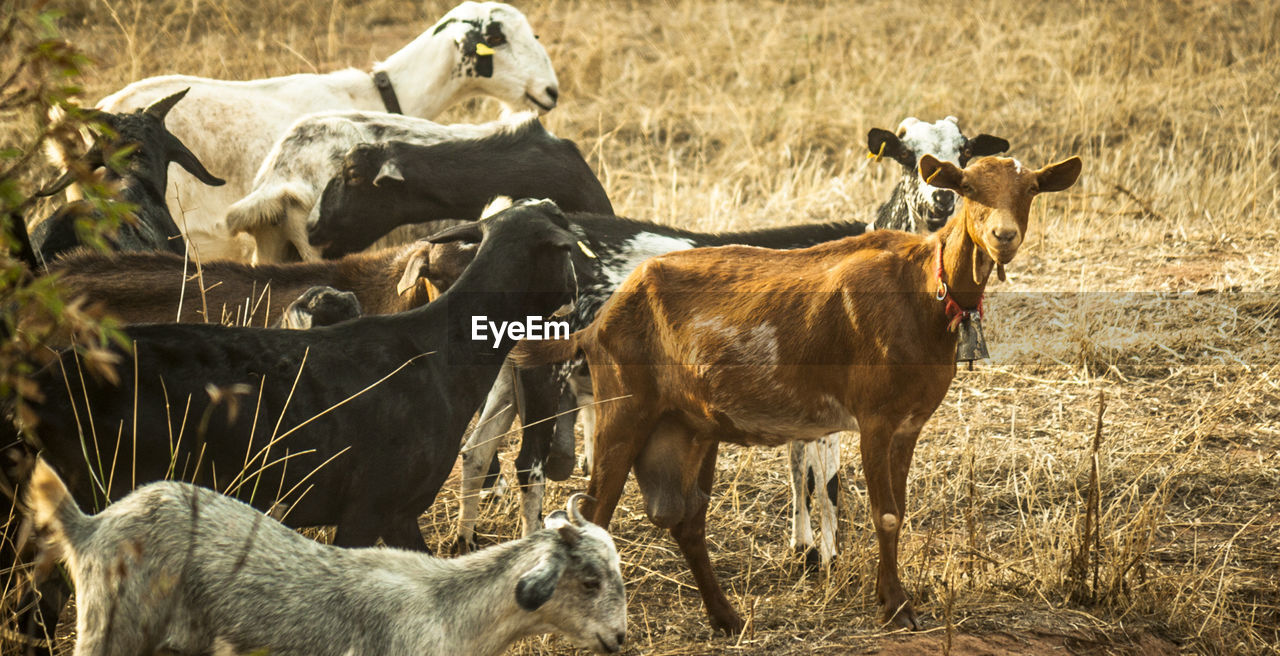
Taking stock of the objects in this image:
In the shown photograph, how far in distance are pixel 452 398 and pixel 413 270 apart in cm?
89

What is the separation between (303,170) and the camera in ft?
23.1

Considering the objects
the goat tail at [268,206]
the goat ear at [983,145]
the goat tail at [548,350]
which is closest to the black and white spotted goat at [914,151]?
the goat ear at [983,145]

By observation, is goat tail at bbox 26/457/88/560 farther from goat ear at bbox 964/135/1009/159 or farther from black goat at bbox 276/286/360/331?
goat ear at bbox 964/135/1009/159

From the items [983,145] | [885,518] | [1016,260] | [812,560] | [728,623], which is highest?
[983,145]

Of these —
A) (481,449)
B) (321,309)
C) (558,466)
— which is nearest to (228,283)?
(321,309)

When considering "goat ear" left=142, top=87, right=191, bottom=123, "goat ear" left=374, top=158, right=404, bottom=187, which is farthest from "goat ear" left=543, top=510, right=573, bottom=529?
"goat ear" left=142, top=87, right=191, bottom=123

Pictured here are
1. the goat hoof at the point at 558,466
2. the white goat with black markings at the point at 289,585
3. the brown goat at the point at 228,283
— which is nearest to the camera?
the white goat with black markings at the point at 289,585

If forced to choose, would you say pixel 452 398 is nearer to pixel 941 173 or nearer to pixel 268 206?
pixel 941 173

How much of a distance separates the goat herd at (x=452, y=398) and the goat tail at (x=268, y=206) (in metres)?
0.28

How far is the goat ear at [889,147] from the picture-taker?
632 cm

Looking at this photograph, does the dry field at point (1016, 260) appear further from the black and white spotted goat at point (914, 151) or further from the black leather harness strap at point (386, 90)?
the black leather harness strap at point (386, 90)

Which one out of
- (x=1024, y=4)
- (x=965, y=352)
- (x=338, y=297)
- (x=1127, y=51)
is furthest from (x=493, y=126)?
(x=1024, y=4)

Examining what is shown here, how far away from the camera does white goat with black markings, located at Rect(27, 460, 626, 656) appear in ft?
10.7

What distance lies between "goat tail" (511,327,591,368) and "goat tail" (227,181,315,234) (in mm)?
2426
